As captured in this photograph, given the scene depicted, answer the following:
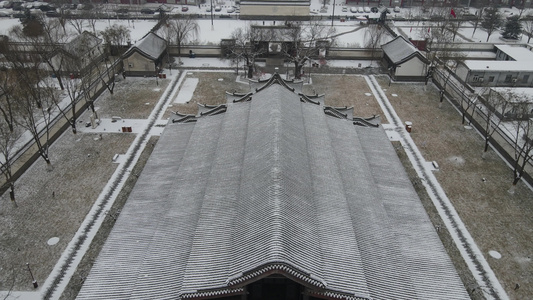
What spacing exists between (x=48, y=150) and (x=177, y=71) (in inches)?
Answer: 1067

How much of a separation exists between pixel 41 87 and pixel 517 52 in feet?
255

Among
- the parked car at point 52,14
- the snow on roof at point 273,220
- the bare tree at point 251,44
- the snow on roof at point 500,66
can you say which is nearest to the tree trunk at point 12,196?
the snow on roof at point 273,220

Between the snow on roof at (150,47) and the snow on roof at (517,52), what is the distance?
60985 millimetres

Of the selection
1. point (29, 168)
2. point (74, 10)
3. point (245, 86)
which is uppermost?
point (74, 10)

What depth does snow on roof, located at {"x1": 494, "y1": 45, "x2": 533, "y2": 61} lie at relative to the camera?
67.4 metres

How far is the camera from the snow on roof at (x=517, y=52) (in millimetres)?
67438

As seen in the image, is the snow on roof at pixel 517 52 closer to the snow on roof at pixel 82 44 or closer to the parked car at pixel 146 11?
the snow on roof at pixel 82 44

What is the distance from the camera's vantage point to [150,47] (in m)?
64.8

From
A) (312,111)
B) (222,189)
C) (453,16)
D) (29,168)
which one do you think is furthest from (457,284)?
(453,16)

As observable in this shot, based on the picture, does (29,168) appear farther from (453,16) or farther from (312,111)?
(453,16)

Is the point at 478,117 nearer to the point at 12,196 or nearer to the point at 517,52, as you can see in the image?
the point at 517,52

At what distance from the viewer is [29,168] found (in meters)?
41.8

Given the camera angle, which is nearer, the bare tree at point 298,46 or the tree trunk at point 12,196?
the tree trunk at point 12,196

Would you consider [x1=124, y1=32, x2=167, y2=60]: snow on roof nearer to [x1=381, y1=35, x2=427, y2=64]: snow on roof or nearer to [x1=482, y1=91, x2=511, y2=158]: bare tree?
[x1=381, y1=35, x2=427, y2=64]: snow on roof
